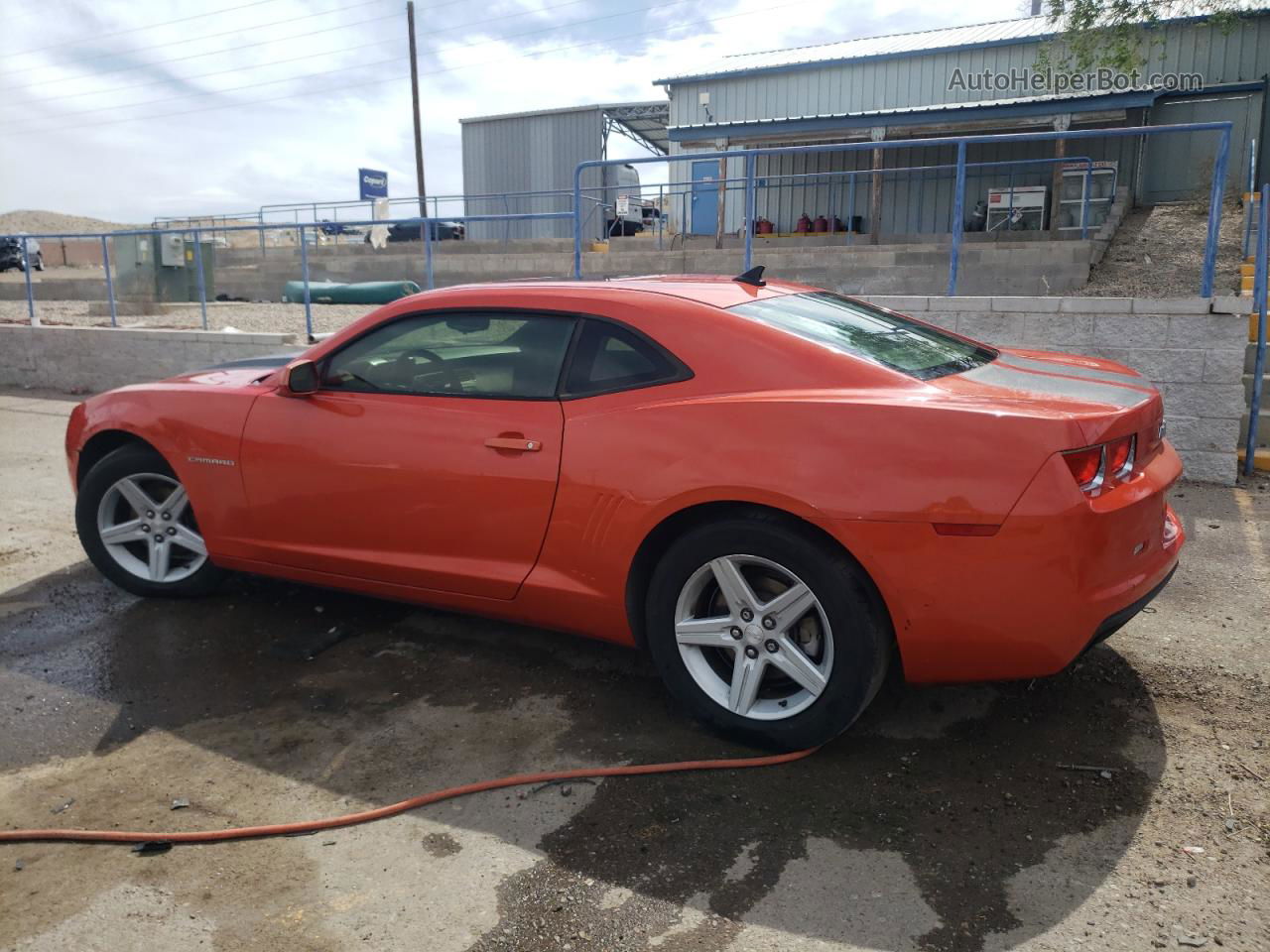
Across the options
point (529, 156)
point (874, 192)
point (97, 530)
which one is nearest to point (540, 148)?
point (529, 156)

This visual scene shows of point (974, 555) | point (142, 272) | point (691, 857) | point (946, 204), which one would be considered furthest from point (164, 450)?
point (946, 204)

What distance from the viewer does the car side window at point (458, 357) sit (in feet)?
12.0

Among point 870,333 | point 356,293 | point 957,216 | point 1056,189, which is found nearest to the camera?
point 870,333

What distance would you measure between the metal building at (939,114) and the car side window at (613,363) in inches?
484

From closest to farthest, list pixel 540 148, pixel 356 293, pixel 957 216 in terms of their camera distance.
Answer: pixel 957 216 < pixel 356 293 < pixel 540 148

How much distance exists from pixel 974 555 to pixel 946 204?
17.1 metres

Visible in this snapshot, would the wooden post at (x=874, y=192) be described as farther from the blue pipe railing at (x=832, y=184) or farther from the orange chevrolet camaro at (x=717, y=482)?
the orange chevrolet camaro at (x=717, y=482)

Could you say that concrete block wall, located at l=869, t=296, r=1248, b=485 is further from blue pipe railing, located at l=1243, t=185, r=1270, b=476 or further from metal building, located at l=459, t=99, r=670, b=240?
metal building, located at l=459, t=99, r=670, b=240

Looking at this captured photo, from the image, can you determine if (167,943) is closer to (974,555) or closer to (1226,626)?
(974,555)

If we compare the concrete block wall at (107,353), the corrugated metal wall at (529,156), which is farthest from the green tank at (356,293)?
the corrugated metal wall at (529,156)

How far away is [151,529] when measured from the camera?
4691mm

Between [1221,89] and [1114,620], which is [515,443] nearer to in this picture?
[1114,620]

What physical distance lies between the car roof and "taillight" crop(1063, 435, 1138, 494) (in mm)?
1264

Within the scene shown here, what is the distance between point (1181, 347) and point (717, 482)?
5133 millimetres
